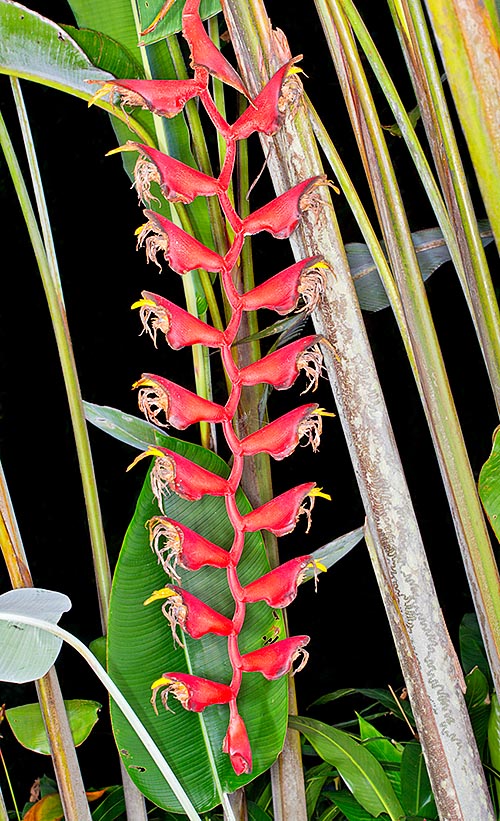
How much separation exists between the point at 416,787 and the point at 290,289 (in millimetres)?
433

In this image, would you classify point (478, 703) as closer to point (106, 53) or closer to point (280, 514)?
point (280, 514)

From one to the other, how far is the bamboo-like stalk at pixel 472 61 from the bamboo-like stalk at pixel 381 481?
0.12m

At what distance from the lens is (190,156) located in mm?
566

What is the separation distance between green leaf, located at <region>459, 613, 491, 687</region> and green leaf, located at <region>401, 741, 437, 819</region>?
0.13 meters

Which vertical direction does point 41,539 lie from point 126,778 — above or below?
above

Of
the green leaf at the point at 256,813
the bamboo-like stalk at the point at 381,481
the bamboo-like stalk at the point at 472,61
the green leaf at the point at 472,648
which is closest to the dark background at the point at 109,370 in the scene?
the green leaf at the point at 472,648

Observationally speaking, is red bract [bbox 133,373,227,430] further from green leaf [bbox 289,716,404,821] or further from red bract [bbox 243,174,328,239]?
green leaf [bbox 289,716,404,821]

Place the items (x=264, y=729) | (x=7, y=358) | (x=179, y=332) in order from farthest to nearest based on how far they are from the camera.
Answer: (x=7, y=358), (x=264, y=729), (x=179, y=332)

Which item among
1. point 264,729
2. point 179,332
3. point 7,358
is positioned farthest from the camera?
point 7,358

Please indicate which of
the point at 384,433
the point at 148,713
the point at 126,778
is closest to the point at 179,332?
the point at 384,433

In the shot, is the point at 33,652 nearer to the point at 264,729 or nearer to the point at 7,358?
the point at 264,729

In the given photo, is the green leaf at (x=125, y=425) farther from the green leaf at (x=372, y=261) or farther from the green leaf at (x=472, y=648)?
the green leaf at (x=472, y=648)

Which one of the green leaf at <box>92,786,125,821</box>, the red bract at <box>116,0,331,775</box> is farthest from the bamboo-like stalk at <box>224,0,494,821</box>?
Result: the green leaf at <box>92,786,125,821</box>

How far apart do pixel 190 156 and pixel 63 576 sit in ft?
1.92
